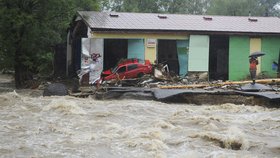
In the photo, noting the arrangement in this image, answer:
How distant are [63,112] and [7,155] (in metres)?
6.07

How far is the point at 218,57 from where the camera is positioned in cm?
2770

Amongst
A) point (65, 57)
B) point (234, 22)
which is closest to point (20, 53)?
point (65, 57)

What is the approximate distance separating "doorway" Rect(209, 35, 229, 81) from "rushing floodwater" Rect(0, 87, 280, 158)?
374 inches

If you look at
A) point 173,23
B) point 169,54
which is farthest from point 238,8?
point 169,54

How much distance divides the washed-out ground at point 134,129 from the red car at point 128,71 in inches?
165

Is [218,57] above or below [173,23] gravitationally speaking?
below

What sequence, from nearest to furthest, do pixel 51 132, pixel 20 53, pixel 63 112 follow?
pixel 51 132 < pixel 63 112 < pixel 20 53

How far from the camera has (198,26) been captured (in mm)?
27156

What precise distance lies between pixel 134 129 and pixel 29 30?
14.0 meters

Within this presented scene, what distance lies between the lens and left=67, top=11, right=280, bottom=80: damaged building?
83.3 ft

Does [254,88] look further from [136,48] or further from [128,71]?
[136,48]

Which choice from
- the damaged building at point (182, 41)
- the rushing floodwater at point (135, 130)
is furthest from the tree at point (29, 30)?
the rushing floodwater at point (135, 130)

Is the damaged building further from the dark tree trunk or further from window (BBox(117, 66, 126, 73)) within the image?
the dark tree trunk

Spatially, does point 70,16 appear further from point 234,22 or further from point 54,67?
point 234,22
